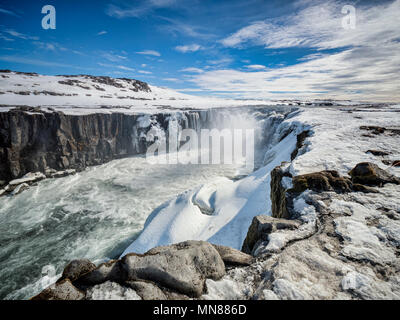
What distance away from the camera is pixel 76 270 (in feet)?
9.62

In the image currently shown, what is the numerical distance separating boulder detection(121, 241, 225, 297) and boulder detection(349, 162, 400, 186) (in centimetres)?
499

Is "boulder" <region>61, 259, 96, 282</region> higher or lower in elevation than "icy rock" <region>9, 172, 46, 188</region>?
higher

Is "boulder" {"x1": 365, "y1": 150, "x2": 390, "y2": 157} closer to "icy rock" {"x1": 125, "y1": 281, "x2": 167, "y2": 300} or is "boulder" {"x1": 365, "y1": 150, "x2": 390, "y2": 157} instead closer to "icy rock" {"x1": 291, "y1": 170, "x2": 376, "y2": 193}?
"icy rock" {"x1": 291, "y1": 170, "x2": 376, "y2": 193}

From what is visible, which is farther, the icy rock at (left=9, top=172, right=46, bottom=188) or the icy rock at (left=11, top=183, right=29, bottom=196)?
the icy rock at (left=9, top=172, right=46, bottom=188)

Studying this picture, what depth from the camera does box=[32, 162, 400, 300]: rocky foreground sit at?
2510mm

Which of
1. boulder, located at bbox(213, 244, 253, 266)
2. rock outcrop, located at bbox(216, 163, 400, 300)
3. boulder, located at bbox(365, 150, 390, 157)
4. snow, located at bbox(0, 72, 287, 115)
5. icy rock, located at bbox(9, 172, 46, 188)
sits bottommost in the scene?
icy rock, located at bbox(9, 172, 46, 188)

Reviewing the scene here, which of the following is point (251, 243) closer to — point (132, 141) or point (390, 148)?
point (390, 148)

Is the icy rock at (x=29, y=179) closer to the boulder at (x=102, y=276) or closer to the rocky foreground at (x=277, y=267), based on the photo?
the rocky foreground at (x=277, y=267)

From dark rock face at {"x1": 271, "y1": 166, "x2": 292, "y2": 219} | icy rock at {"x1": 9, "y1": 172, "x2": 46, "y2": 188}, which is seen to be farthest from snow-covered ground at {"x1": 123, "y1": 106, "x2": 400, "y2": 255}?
icy rock at {"x1": 9, "y1": 172, "x2": 46, "y2": 188}

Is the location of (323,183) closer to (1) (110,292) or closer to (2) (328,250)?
(2) (328,250)

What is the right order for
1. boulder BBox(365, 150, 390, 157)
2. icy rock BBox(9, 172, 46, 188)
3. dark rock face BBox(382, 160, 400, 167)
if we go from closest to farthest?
dark rock face BBox(382, 160, 400, 167) → boulder BBox(365, 150, 390, 157) → icy rock BBox(9, 172, 46, 188)

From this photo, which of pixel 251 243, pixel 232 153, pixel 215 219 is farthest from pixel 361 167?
pixel 232 153

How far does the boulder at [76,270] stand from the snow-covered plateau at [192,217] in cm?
2

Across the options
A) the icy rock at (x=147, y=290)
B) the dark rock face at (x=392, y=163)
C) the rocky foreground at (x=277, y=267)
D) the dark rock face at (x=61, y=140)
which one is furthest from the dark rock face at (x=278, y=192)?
the dark rock face at (x=61, y=140)
